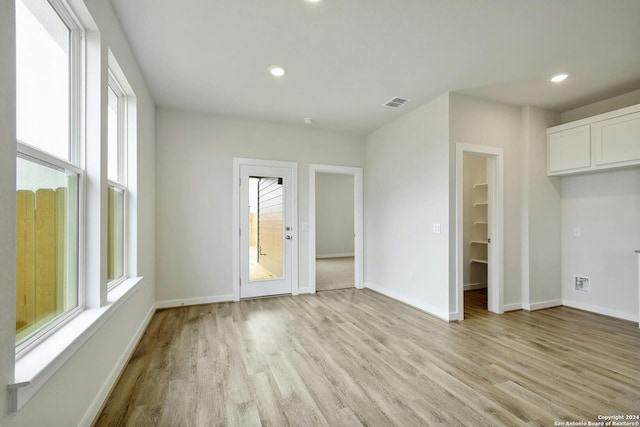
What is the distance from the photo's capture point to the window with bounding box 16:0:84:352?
1283mm

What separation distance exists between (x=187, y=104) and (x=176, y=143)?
0.57 meters

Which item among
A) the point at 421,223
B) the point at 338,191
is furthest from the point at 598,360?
the point at 338,191

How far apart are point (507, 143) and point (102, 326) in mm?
4758

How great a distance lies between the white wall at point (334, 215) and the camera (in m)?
9.47

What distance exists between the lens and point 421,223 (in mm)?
3926

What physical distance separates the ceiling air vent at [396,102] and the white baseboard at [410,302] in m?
2.70

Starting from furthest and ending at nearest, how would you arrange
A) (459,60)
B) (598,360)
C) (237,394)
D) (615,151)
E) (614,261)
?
1. (614,261)
2. (615,151)
3. (459,60)
4. (598,360)
5. (237,394)

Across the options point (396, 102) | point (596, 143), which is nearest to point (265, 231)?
point (396, 102)

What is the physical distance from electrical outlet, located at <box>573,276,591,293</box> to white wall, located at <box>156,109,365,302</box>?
15.3ft

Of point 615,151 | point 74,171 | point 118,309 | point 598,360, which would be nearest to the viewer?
point 74,171

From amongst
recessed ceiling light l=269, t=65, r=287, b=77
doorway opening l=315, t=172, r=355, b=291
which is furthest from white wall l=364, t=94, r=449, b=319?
doorway opening l=315, t=172, r=355, b=291

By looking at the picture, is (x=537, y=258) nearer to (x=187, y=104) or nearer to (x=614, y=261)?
(x=614, y=261)

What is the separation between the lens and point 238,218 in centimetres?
432

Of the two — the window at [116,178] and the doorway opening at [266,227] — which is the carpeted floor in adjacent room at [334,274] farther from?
the window at [116,178]
